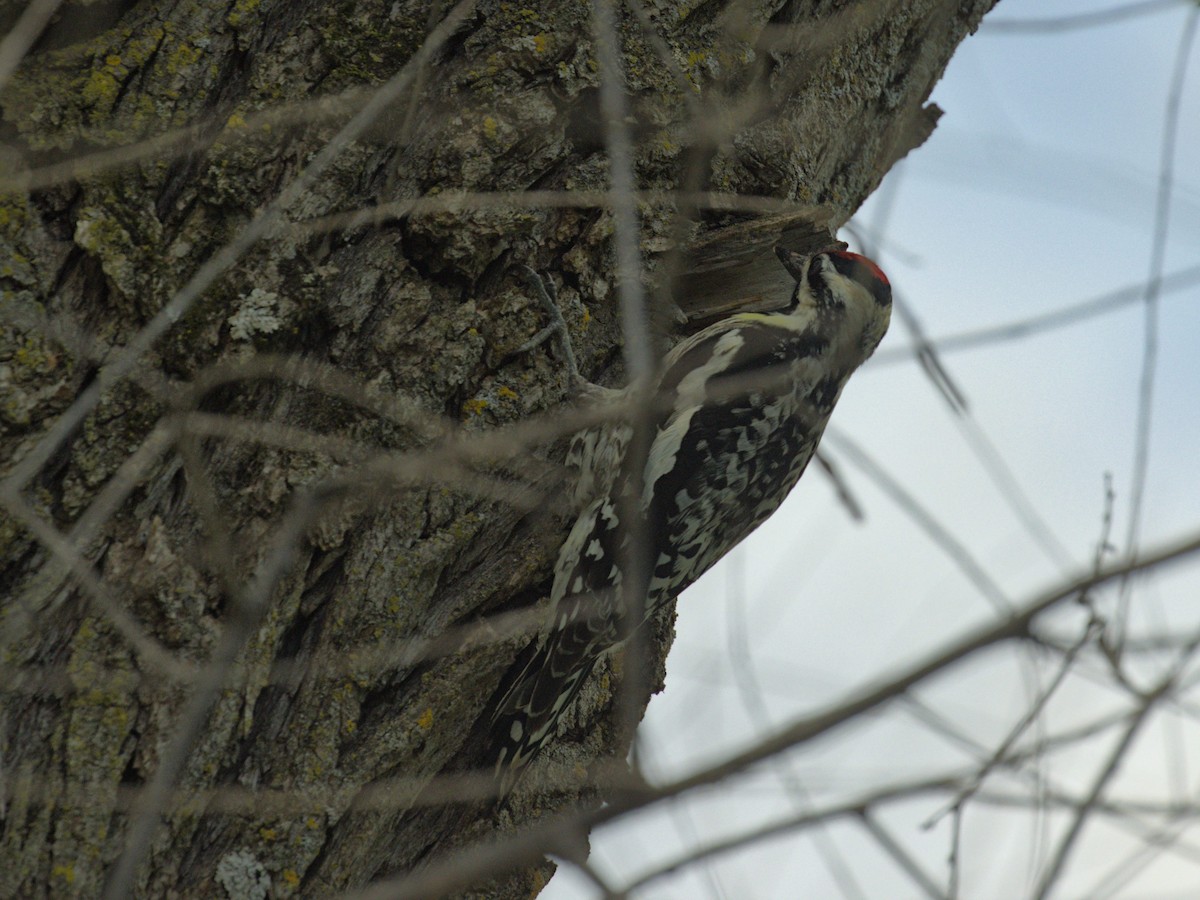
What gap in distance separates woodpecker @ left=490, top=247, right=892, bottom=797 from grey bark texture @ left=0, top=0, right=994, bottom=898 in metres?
0.14

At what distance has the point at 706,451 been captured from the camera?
313 centimetres

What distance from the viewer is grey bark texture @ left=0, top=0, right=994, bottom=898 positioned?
6.26 ft

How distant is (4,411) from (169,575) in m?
0.37

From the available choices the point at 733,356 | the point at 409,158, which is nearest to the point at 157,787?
the point at 409,158

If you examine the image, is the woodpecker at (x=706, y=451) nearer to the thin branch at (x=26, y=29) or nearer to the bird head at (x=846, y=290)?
the bird head at (x=846, y=290)

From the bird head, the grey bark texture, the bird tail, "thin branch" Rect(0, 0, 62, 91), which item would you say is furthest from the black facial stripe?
"thin branch" Rect(0, 0, 62, 91)

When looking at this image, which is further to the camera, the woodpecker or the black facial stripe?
the black facial stripe

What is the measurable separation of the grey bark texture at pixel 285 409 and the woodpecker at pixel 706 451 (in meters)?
0.14

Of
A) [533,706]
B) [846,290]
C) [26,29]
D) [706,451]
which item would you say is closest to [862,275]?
[846,290]

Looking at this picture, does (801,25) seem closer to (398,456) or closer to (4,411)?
(398,456)

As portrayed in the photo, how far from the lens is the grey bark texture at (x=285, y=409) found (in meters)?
1.91

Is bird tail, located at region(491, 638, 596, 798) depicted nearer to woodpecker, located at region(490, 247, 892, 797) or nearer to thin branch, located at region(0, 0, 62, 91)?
woodpecker, located at region(490, 247, 892, 797)

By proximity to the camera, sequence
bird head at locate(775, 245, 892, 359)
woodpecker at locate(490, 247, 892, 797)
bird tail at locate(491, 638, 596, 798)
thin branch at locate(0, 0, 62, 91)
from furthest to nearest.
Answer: bird head at locate(775, 245, 892, 359) < woodpecker at locate(490, 247, 892, 797) < bird tail at locate(491, 638, 596, 798) < thin branch at locate(0, 0, 62, 91)

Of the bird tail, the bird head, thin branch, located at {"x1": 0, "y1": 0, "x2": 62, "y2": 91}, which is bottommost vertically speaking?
the bird tail
